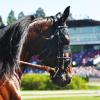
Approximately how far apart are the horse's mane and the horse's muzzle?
59 centimetres

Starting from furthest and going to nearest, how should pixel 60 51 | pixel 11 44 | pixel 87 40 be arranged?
1. pixel 87 40
2. pixel 60 51
3. pixel 11 44

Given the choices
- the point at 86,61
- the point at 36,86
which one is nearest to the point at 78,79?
the point at 36,86

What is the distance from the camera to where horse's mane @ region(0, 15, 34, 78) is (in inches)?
236

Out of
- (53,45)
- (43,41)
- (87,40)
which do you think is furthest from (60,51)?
(87,40)

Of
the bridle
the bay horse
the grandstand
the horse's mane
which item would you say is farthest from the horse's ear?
the grandstand

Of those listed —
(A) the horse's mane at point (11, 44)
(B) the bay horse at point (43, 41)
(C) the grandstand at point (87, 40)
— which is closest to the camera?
(A) the horse's mane at point (11, 44)

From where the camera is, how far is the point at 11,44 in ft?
20.1

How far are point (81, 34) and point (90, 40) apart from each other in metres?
1.81

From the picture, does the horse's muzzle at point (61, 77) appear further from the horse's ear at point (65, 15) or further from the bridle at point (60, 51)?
the horse's ear at point (65, 15)

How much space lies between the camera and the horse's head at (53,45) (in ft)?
20.9

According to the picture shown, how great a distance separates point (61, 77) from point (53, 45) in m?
0.44

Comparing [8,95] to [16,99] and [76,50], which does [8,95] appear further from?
[76,50]

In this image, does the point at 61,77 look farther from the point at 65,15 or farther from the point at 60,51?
the point at 65,15

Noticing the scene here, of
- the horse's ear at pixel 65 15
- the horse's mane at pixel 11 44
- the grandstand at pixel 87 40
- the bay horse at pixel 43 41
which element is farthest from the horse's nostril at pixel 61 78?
the grandstand at pixel 87 40
